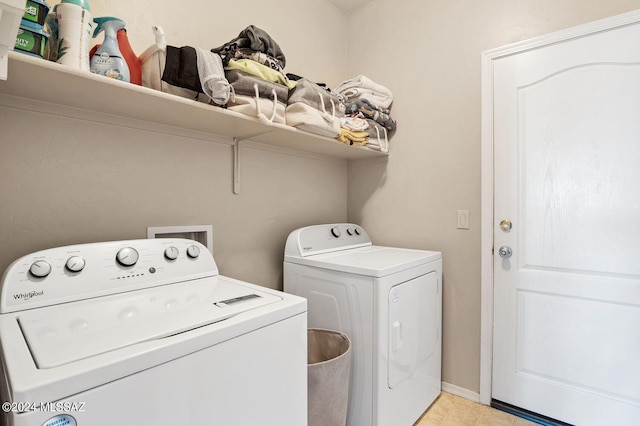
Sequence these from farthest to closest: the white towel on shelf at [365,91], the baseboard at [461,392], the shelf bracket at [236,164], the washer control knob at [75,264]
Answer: the white towel on shelf at [365,91] < the baseboard at [461,392] < the shelf bracket at [236,164] < the washer control knob at [75,264]

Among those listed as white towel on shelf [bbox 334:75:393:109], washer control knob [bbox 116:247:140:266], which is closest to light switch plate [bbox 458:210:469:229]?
white towel on shelf [bbox 334:75:393:109]

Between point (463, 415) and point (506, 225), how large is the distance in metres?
1.11

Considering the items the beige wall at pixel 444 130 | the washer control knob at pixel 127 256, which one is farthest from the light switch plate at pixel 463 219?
the washer control knob at pixel 127 256

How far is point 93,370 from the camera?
1.96 feet

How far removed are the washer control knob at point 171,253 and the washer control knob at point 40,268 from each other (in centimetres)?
35

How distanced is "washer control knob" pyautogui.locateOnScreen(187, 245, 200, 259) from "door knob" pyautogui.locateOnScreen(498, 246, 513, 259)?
166 centimetres

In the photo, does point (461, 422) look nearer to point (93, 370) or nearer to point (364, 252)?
point (364, 252)

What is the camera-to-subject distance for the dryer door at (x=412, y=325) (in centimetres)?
152

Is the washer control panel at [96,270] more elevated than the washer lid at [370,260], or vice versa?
the washer control panel at [96,270]

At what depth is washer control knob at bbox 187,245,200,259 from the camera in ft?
4.30

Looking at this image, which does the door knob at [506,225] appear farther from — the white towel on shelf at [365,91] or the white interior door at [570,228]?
the white towel on shelf at [365,91]

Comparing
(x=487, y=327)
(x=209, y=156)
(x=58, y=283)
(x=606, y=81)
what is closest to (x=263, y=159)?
(x=209, y=156)

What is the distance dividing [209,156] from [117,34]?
0.62 meters

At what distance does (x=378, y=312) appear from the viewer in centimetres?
143
